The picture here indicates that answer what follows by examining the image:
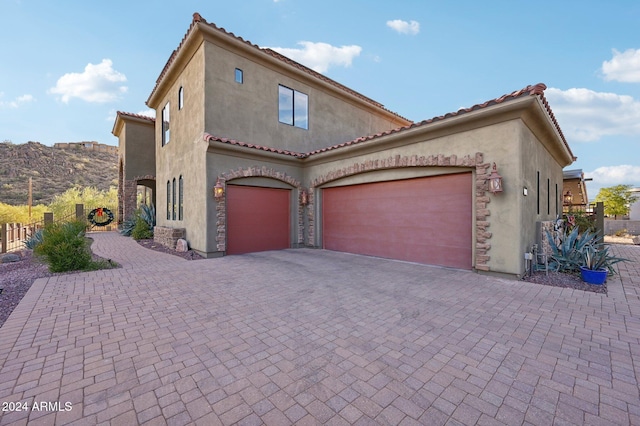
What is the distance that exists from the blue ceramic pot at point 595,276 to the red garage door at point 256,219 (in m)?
8.40

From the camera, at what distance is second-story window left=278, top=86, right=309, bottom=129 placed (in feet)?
34.7

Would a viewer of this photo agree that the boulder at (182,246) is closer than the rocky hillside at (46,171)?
Yes

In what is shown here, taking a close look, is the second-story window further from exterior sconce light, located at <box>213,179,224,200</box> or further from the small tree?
the small tree

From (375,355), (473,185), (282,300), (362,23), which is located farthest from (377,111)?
(375,355)

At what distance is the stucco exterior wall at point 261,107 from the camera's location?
8.73 meters

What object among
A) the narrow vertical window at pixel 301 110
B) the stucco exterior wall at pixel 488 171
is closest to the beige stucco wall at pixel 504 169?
the stucco exterior wall at pixel 488 171

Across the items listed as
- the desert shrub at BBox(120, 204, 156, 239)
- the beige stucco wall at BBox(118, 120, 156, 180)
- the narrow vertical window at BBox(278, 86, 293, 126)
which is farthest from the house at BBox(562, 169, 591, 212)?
the beige stucco wall at BBox(118, 120, 156, 180)

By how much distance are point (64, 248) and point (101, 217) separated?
1434cm

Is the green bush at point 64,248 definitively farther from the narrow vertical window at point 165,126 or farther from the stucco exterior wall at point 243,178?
the narrow vertical window at point 165,126

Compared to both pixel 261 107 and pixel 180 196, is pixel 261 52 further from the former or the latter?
pixel 180 196

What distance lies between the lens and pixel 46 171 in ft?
105

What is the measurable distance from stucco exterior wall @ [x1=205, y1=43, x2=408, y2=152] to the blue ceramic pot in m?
9.36

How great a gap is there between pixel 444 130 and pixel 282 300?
18.4 ft

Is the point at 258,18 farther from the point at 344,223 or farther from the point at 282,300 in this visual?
the point at 282,300
